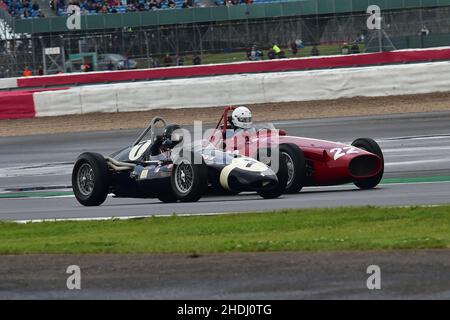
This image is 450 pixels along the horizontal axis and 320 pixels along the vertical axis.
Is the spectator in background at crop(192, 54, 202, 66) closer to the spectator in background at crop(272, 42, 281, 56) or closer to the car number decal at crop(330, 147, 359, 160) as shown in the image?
the spectator in background at crop(272, 42, 281, 56)

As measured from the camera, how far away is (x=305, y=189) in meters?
16.2

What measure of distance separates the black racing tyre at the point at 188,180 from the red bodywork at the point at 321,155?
2.55 feet

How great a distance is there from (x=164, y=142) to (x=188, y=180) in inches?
35.3

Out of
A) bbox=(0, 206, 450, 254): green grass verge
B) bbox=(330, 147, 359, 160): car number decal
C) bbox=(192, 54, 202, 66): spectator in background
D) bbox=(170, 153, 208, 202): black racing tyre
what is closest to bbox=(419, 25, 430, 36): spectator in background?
bbox=(192, 54, 202, 66): spectator in background

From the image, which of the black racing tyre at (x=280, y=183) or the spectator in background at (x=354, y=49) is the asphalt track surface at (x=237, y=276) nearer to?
the black racing tyre at (x=280, y=183)

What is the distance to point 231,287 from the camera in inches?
299

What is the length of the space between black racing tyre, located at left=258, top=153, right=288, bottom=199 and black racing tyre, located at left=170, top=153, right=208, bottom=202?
0.86 metres

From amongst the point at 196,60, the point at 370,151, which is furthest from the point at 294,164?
the point at 196,60

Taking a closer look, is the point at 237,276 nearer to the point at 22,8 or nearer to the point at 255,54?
the point at 255,54

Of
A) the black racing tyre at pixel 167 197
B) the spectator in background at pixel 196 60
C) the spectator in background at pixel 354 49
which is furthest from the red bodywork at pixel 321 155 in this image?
the spectator in background at pixel 196 60

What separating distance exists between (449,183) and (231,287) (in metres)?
7.78

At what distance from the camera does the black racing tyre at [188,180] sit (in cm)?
1387

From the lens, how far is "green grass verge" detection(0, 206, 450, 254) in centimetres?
935
